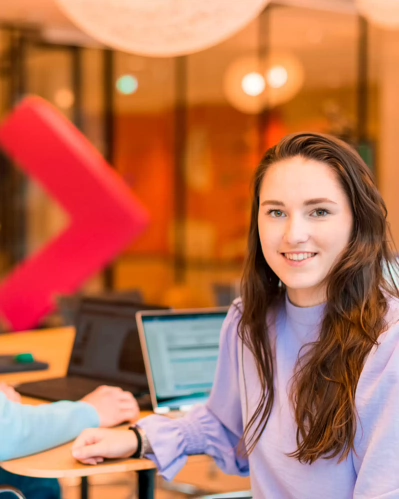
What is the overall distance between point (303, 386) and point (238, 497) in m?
1.10

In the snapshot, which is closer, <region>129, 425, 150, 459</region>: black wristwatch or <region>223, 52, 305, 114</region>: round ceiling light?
<region>129, 425, 150, 459</region>: black wristwatch

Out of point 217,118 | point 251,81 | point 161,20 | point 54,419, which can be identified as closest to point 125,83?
point 217,118

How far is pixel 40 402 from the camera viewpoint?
8.77 ft

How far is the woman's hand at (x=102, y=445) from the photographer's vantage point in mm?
2057

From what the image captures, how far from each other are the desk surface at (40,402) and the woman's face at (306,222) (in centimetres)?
65

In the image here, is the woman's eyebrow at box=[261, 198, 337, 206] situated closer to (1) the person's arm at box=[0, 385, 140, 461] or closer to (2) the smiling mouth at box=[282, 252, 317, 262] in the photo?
(2) the smiling mouth at box=[282, 252, 317, 262]

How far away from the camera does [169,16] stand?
8.71 feet

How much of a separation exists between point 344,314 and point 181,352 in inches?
37.4

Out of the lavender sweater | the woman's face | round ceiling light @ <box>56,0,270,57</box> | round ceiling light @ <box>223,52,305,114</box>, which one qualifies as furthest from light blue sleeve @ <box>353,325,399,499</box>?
round ceiling light @ <box>223,52,305,114</box>

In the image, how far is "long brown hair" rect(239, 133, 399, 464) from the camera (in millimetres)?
1753

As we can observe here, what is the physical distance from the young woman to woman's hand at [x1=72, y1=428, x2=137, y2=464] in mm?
296

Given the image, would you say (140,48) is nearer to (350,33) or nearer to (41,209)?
(41,209)

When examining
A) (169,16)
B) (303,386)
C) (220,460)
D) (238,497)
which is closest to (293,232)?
(303,386)

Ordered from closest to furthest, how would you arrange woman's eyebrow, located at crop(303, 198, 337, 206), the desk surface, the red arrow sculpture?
woman's eyebrow, located at crop(303, 198, 337, 206) < the desk surface < the red arrow sculpture
